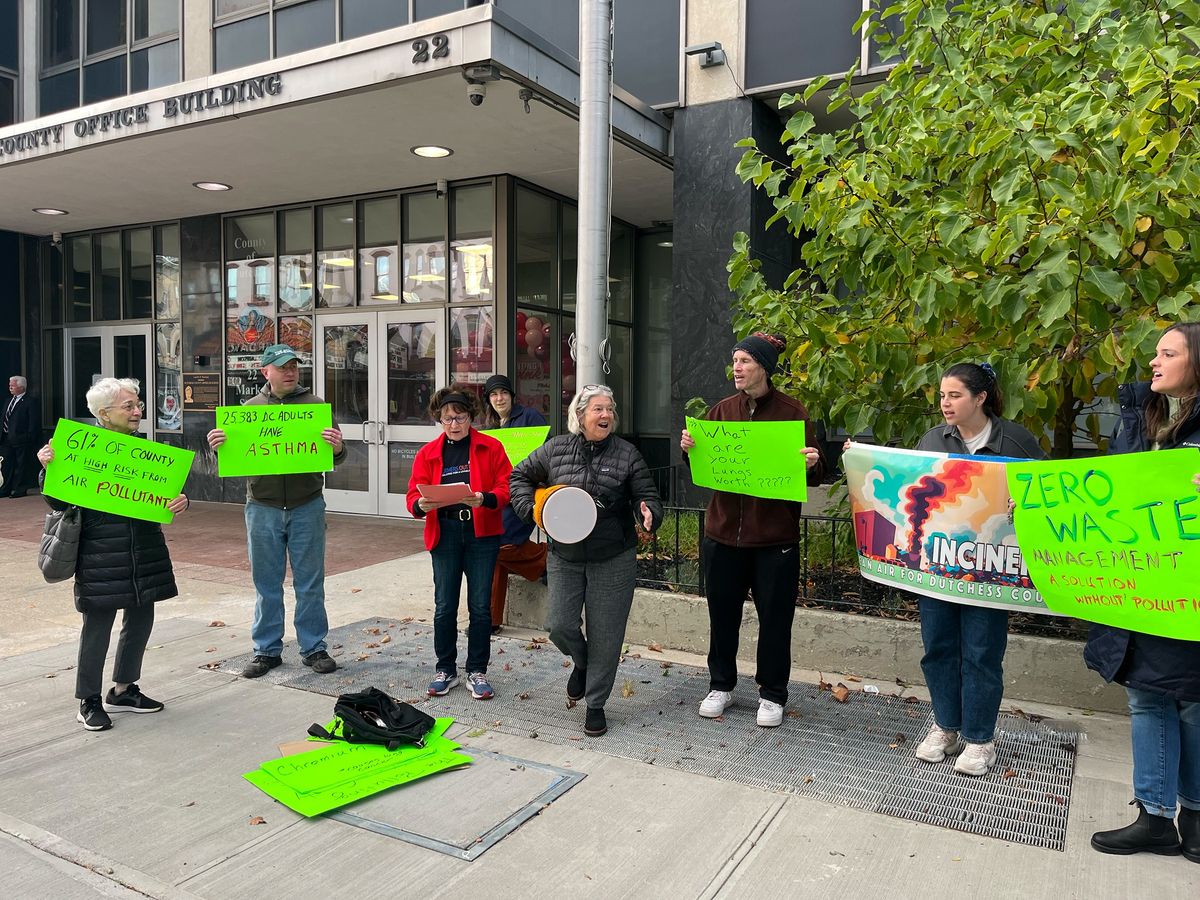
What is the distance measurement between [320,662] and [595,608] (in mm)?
1993

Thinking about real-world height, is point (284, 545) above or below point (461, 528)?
below

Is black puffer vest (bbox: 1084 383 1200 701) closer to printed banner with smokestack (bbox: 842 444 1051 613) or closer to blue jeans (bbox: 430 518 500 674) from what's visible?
printed banner with smokestack (bbox: 842 444 1051 613)

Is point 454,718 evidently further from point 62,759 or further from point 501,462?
point 62,759

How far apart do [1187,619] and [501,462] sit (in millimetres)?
3397

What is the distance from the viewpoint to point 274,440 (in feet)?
17.6

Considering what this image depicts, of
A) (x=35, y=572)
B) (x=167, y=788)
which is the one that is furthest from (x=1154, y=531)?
(x=35, y=572)

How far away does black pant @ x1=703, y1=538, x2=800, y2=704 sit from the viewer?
181 inches

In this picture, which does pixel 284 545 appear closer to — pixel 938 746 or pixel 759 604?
pixel 759 604

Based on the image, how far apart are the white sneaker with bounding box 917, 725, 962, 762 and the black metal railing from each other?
1.24 meters

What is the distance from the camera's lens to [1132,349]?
401 cm

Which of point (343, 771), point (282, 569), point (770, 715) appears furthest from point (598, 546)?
point (282, 569)

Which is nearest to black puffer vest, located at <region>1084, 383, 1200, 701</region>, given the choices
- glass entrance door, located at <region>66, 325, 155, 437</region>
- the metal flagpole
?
the metal flagpole

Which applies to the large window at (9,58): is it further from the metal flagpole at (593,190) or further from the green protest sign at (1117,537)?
the green protest sign at (1117,537)

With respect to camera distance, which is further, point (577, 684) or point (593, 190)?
point (593, 190)
